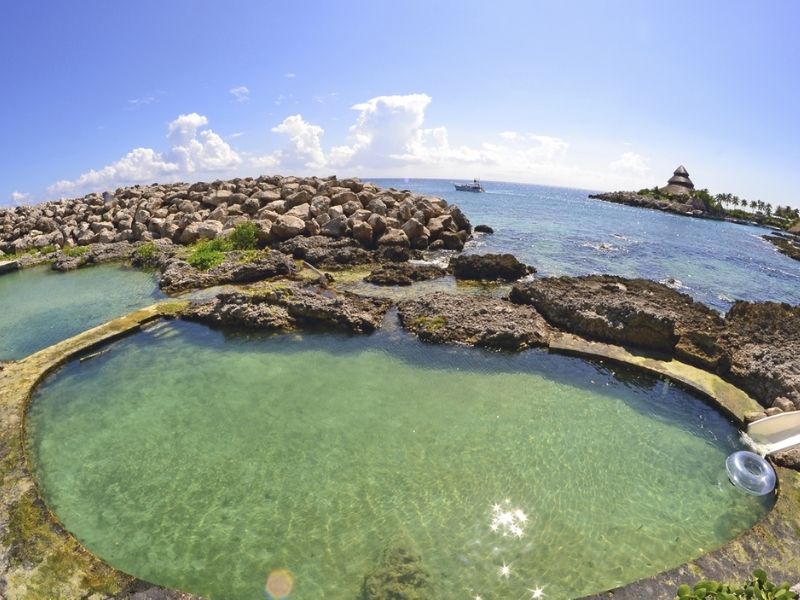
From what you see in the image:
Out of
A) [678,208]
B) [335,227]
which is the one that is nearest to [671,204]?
[678,208]

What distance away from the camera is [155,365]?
14094 mm

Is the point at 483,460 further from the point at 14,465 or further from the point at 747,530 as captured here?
the point at 14,465

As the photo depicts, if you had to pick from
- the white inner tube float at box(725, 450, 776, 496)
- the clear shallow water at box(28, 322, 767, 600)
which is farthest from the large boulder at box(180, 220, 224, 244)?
the white inner tube float at box(725, 450, 776, 496)

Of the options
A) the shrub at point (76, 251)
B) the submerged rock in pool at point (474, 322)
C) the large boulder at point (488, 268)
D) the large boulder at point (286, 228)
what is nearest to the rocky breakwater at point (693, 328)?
the submerged rock in pool at point (474, 322)

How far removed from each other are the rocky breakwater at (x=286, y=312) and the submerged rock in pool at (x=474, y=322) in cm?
162

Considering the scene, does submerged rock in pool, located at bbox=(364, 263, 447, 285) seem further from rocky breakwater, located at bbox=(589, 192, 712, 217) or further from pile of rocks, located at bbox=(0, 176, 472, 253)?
rocky breakwater, located at bbox=(589, 192, 712, 217)

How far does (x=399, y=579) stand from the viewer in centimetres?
693

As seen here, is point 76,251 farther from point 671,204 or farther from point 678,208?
point 671,204

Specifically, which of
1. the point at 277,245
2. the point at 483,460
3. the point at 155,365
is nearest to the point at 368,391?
the point at 483,460

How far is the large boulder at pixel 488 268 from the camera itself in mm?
23594

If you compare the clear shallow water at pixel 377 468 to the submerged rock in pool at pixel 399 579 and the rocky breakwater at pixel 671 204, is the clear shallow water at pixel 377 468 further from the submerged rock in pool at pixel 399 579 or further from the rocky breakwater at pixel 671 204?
the rocky breakwater at pixel 671 204

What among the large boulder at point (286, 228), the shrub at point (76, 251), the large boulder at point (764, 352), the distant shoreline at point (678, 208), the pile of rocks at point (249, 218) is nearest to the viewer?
the large boulder at point (764, 352)

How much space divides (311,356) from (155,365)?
4.94 m

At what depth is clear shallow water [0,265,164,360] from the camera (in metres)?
16.9
